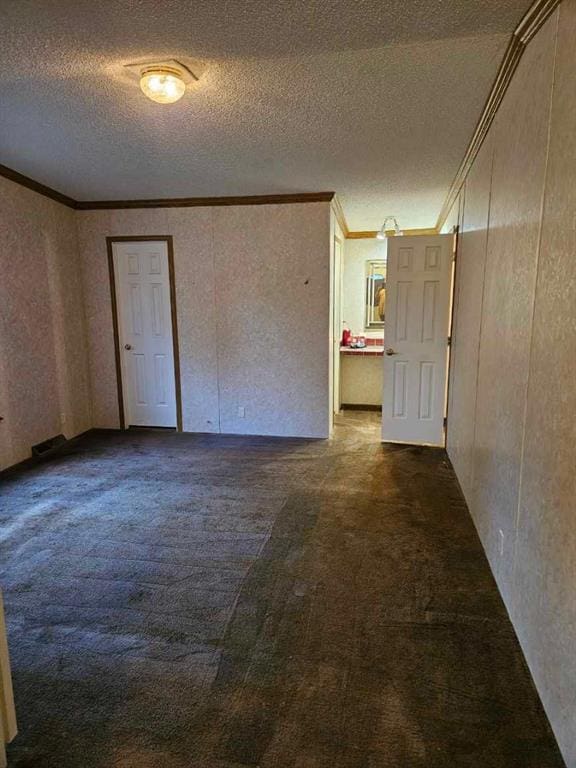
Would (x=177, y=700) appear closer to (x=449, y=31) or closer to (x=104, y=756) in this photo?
(x=104, y=756)

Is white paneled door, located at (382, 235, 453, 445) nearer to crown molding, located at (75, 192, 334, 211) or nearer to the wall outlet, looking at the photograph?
crown molding, located at (75, 192, 334, 211)

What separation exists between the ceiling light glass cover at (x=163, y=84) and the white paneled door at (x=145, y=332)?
8.62 ft

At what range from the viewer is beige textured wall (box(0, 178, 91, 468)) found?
12.4 ft

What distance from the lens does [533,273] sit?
1717 millimetres

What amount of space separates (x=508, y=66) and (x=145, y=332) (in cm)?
402

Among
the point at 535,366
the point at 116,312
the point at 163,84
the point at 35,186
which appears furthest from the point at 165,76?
the point at 116,312

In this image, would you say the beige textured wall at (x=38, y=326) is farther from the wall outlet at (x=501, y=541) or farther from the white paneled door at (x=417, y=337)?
the wall outlet at (x=501, y=541)

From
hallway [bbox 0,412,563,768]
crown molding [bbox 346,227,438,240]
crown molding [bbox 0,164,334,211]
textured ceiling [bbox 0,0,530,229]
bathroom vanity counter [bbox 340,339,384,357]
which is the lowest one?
hallway [bbox 0,412,563,768]

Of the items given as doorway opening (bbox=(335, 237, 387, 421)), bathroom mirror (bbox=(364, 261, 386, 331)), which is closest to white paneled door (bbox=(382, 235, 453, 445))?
doorway opening (bbox=(335, 237, 387, 421))

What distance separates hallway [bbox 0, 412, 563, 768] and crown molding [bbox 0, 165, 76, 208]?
2.63 m

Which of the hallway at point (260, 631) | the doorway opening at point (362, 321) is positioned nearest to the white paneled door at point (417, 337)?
the hallway at point (260, 631)

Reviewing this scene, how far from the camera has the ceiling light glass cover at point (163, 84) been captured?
2.11 m

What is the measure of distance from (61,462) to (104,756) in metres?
3.09

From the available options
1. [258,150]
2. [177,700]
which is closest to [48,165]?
[258,150]
